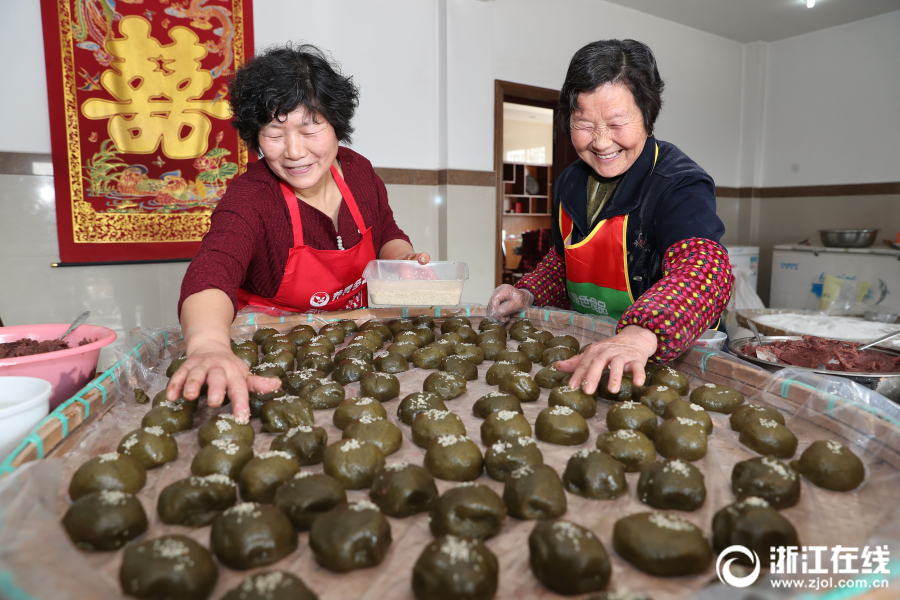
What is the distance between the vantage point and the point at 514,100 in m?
5.62

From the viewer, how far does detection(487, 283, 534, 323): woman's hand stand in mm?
2297

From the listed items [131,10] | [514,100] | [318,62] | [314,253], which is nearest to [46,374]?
[314,253]

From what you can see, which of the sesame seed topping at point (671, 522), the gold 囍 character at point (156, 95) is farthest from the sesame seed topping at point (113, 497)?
the gold 囍 character at point (156, 95)

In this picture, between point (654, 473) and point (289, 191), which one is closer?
point (654, 473)

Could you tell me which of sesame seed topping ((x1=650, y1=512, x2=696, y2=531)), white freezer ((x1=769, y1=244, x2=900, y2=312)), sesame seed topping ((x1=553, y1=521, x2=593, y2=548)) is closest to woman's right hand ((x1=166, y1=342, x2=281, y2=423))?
sesame seed topping ((x1=553, y1=521, x2=593, y2=548))

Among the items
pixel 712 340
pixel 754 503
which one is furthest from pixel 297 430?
pixel 712 340

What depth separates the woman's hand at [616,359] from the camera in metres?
1.37

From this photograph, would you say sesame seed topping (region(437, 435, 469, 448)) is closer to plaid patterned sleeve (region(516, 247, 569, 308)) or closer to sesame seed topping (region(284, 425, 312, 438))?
sesame seed topping (region(284, 425, 312, 438))

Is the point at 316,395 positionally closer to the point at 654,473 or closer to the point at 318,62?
the point at 654,473

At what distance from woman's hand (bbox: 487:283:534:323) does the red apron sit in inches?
26.8

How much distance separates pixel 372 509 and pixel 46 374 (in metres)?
0.98

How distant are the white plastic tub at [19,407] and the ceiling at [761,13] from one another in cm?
653

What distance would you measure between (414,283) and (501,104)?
370cm

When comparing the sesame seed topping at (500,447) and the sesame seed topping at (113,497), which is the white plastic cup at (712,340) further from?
the sesame seed topping at (113,497)
